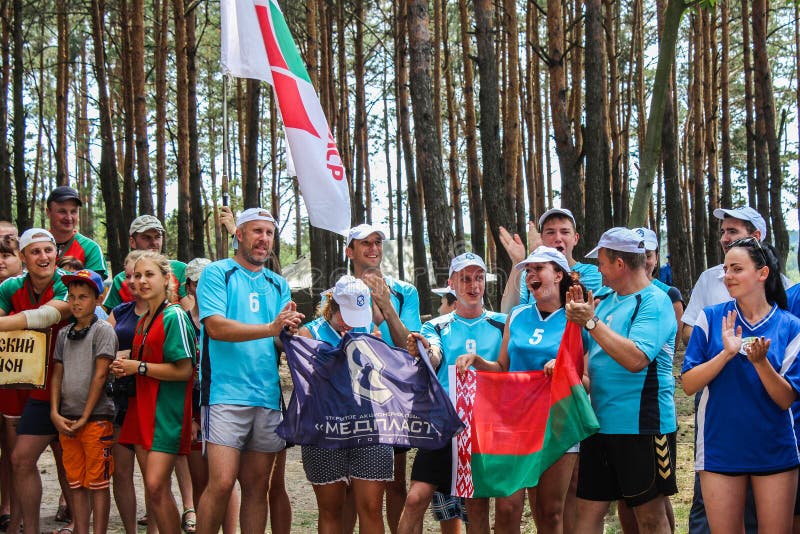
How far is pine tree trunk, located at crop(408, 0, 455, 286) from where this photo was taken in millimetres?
10594

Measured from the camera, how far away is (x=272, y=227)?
5.65 m

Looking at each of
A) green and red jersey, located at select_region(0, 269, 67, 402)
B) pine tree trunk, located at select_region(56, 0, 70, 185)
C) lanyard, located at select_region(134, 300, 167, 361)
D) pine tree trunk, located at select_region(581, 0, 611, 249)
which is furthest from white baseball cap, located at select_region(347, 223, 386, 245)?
pine tree trunk, located at select_region(56, 0, 70, 185)

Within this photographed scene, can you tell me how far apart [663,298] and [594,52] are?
6993mm

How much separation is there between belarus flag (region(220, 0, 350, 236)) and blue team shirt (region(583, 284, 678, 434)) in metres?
2.61

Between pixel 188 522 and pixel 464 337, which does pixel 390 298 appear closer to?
pixel 464 337

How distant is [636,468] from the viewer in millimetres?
4914

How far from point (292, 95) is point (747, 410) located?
4672mm

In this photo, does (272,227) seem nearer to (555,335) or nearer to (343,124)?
(555,335)

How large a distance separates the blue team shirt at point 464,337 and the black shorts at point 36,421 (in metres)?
2.83

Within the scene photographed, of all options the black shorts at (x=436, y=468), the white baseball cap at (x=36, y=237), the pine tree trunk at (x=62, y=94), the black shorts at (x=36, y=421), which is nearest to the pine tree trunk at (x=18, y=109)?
the pine tree trunk at (x=62, y=94)

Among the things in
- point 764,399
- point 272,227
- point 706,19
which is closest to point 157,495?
point 272,227

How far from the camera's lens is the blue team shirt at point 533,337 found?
5312 mm

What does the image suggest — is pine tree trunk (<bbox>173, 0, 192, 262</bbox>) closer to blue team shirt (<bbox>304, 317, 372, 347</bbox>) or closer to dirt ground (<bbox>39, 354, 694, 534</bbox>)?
dirt ground (<bbox>39, 354, 694, 534</bbox>)

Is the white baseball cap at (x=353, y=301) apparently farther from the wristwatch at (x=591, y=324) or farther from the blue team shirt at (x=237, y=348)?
the wristwatch at (x=591, y=324)
